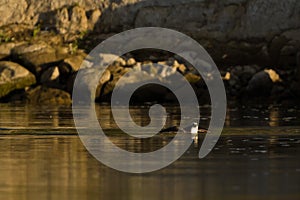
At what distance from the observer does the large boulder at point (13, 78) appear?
1524 inches

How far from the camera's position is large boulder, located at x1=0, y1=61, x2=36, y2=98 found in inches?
1524

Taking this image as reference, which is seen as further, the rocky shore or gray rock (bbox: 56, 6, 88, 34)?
gray rock (bbox: 56, 6, 88, 34)

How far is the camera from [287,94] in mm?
38562

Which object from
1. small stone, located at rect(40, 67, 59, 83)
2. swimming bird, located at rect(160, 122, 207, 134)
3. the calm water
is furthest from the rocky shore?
the calm water

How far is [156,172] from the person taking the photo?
1323 cm

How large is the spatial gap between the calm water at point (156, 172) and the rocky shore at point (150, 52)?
660 inches

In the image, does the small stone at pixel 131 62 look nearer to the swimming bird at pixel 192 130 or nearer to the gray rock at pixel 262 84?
the gray rock at pixel 262 84

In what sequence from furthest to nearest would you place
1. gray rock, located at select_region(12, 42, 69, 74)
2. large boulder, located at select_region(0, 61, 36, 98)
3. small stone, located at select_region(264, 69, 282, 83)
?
gray rock, located at select_region(12, 42, 69, 74) → small stone, located at select_region(264, 69, 282, 83) → large boulder, located at select_region(0, 61, 36, 98)

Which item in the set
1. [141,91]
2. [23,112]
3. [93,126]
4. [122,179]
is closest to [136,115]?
[23,112]

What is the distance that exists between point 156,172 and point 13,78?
26.3 metres

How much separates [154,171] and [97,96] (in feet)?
82.6

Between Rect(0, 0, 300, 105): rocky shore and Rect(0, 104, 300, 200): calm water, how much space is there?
16.8 metres

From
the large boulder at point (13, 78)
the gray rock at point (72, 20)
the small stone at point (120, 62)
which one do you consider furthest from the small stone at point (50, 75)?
the gray rock at point (72, 20)

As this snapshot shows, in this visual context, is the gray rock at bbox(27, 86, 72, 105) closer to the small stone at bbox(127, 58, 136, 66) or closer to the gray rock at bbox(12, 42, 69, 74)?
the gray rock at bbox(12, 42, 69, 74)
